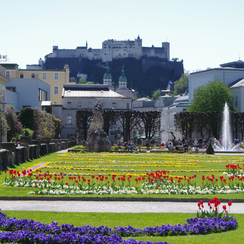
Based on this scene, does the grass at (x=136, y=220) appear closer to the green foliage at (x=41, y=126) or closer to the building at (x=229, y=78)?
the green foliage at (x=41, y=126)

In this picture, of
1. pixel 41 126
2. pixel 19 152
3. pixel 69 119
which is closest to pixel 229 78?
pixel 69 119

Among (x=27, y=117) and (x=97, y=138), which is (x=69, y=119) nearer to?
(x=27, y=117)

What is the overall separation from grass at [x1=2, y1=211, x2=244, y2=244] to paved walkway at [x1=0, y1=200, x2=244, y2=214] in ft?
2.69

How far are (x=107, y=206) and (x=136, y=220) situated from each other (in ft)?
8.42

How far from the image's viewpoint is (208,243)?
9180 mm

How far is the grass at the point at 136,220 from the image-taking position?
959 centimetres

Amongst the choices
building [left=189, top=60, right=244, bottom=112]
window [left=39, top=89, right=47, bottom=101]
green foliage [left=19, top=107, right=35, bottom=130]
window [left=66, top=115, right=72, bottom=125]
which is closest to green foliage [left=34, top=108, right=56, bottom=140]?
green foliage [left=19, top=107, right=35, bottom=130]

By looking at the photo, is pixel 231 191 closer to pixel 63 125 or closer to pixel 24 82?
pixel 24 82

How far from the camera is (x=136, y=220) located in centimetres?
1160

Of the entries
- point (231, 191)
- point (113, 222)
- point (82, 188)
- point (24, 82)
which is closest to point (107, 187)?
point (82, 188)

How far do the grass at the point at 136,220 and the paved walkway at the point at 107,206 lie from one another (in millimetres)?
821

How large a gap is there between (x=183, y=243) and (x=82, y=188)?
767 centimetres

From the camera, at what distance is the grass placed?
959 cm

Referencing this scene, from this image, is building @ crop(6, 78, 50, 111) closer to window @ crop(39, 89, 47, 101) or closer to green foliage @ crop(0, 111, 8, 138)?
window @ crop(39, 89, 47, 101)
